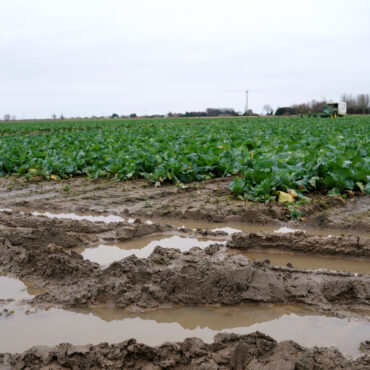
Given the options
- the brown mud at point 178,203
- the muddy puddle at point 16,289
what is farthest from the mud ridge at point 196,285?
the brown mud at point 178,203

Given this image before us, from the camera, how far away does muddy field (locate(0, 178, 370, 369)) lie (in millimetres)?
2365

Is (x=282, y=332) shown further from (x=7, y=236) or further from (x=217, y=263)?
(x=7, y=236)

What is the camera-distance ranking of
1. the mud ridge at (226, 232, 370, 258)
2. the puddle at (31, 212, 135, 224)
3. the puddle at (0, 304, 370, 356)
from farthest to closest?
the puddle at (31, 212, 135, 224) < the mud ridge at (226, 232, 370, 258) < the puddle at (0, 304, 370, 356)

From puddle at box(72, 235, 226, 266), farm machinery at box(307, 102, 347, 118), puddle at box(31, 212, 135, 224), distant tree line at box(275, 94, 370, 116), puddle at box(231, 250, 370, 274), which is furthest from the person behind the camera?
distant tree line at box(275, 94, 370, 116)

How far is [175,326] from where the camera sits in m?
2.94

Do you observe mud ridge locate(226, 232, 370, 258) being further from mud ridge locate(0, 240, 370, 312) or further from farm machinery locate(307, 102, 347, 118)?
farm machinery locate(307, 102, 347, 118)

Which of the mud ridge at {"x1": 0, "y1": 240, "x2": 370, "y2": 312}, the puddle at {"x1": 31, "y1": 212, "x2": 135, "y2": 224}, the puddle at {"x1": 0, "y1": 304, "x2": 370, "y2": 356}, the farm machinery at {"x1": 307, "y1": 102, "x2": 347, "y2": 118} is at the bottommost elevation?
the puddle at {"x1": 0, "y1": 304, "x2": 370, "y2": 356}

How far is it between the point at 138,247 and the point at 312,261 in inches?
76.1

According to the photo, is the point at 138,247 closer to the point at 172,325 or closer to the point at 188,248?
the point at 188,248

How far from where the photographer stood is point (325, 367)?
2.17 metres

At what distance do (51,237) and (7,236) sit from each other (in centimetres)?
50

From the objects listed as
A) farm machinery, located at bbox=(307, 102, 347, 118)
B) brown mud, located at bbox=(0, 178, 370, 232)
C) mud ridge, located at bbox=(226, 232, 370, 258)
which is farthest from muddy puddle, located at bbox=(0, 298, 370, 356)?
farm machinery, located at bbox=(307, 102, 347, 118)

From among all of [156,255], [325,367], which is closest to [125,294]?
[156,255]

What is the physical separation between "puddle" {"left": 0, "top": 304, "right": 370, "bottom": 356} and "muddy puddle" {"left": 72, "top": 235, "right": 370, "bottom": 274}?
97cm
